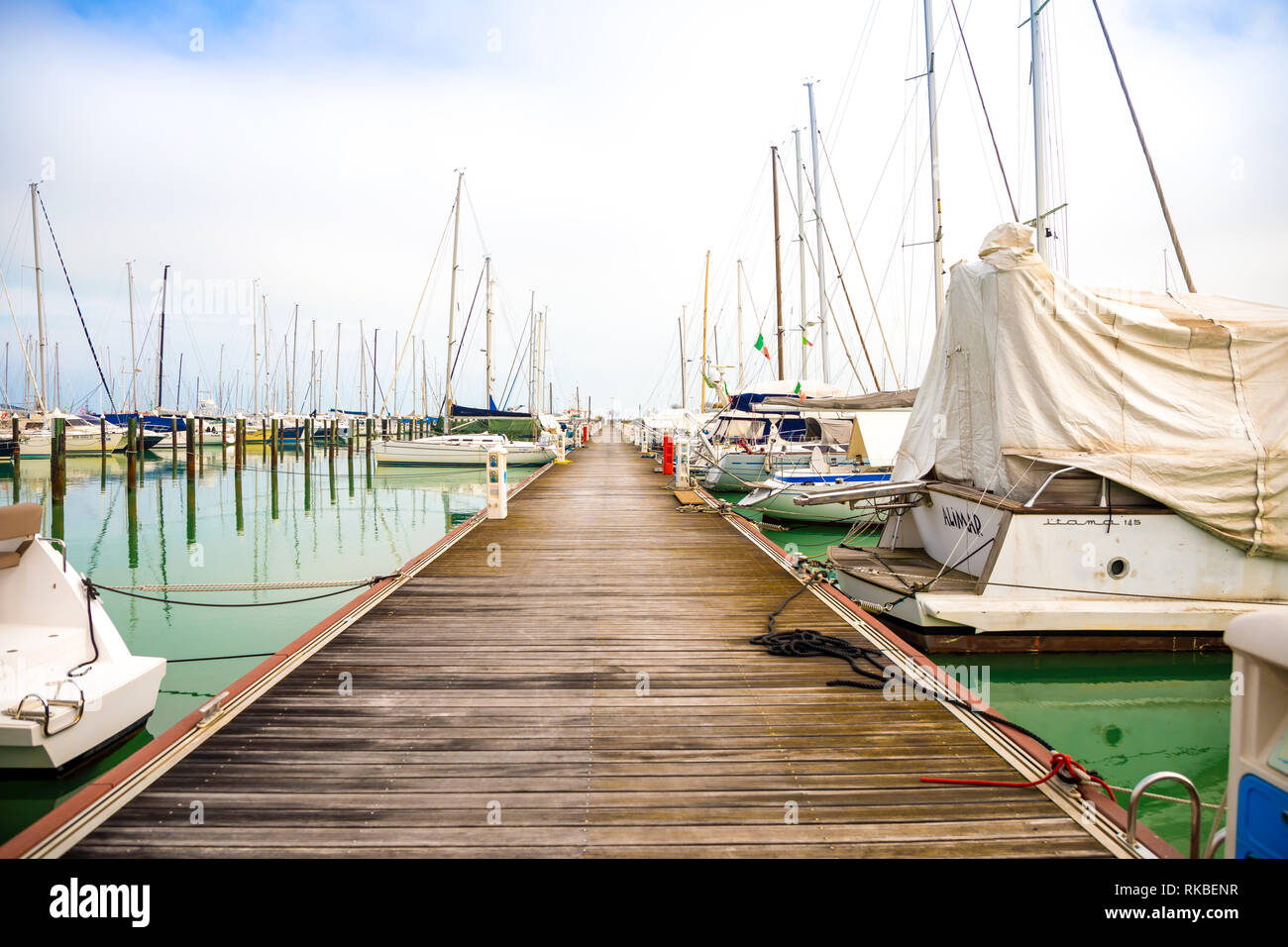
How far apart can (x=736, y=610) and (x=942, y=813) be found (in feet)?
13.3

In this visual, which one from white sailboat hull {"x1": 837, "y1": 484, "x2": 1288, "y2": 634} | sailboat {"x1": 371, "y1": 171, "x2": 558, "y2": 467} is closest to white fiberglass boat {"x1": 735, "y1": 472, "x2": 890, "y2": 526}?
white sailboat hull {"x1": 837, "y1": 484, "x2": 1288, "y2": 634}

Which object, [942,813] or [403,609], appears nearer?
[942,813]

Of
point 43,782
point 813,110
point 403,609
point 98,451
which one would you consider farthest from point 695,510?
point 98,451

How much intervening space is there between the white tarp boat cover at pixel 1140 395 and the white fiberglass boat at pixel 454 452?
1244 inches

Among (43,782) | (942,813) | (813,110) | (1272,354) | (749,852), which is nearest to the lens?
(749,852)

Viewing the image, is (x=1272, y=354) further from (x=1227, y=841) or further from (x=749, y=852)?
(x=749, y=852)

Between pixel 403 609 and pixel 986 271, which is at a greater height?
pixel 986 271

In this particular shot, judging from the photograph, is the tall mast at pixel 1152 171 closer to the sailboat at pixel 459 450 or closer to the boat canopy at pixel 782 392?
the boat canopy at pixel 782 392

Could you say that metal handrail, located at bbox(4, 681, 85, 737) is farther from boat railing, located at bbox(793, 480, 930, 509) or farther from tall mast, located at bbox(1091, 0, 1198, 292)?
tall mast, located at bbox(1091, 0, 1198, 292)

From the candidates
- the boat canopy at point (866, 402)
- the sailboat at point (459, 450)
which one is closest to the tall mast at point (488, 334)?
the sailboat at point (459, 450)

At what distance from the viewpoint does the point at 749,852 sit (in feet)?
11.0

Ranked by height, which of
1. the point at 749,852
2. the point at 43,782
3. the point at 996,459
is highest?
the point at 996,459

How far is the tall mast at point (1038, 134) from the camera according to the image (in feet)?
46.2
